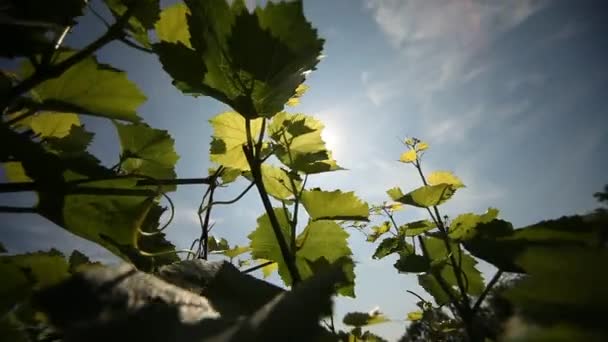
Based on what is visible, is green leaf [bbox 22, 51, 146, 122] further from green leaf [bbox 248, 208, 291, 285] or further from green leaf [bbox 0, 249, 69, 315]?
green leaf [bbox 248, 208, 291, 285]

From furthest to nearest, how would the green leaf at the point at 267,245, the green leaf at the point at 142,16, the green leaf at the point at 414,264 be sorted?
the green leaf at the point at 414,264 < the green leaf at the point at 267,245 < the green leaf at the point at 142,16

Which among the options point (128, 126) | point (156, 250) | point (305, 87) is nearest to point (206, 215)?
point (156, 250)

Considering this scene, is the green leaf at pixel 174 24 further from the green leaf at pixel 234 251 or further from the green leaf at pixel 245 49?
the green leaf at pixel 234 251

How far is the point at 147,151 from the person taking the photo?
126cm

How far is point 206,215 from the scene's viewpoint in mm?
1212

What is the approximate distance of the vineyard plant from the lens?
0.34 meters

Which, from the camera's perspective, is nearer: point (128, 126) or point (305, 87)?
point (128, 126)

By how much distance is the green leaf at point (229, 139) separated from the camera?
4.27 feet

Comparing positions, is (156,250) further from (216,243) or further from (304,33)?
(216,243)

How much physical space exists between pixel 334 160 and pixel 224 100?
66cm

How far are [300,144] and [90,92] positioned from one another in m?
0.71

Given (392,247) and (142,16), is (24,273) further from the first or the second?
(392,247)

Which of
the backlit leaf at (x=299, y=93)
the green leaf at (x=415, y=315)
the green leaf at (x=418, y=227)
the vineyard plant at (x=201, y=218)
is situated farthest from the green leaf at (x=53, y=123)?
the green leaf at (x=415, y=315)

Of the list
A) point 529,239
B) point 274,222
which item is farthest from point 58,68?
point 529,239
